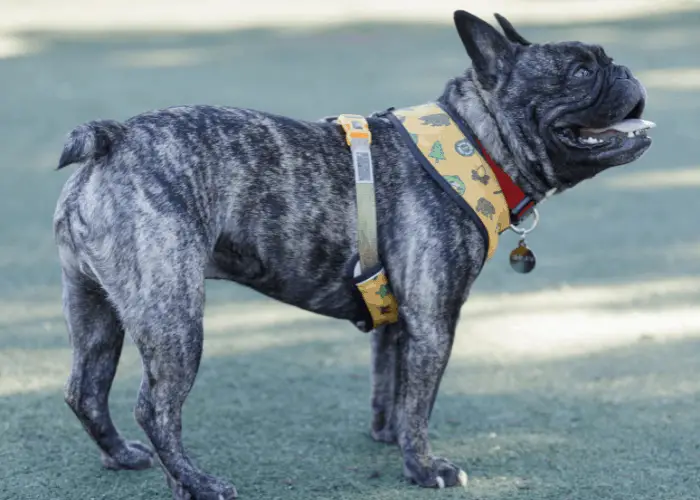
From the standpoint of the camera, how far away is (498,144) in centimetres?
373

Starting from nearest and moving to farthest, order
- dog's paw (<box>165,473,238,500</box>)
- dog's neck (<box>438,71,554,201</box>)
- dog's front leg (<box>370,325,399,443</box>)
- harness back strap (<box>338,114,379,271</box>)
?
dog's paw (<box>165,473,238,500</box>) < harness back strap (<box>338,114,379,271</box>) < dog's neck (<box>438,71,554,201</box>) < dog's front leg (<box>370,325,399,443</box>)

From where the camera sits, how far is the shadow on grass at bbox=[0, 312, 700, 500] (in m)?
3.69

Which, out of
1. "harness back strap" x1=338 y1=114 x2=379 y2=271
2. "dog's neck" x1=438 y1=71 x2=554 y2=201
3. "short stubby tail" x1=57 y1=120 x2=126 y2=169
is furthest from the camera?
"dog's neck" x1=438 y1=71 x2=554 y2=201

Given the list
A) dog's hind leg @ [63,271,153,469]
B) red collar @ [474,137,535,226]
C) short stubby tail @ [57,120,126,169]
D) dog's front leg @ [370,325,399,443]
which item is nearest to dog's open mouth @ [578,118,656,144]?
red collar @ [474,137,535,226]

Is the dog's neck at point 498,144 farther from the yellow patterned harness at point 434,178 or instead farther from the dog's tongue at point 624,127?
the dog's tongue at point 624,127

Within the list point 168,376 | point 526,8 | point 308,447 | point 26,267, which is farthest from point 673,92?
point 168,376

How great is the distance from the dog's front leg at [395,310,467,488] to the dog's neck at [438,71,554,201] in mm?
512

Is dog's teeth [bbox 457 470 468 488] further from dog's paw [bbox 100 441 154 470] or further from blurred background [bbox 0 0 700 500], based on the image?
dog's paw [bbox 100 441 154 470]

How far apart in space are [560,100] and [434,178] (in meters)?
0.47

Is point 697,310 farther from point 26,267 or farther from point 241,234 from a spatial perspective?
point 26,267

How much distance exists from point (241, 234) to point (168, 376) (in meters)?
0.48

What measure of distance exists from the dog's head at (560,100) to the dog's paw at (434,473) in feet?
3.27

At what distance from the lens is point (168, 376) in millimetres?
3402

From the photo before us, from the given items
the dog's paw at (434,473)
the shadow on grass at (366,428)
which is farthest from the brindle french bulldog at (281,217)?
the shadow on grass at (366,428)
